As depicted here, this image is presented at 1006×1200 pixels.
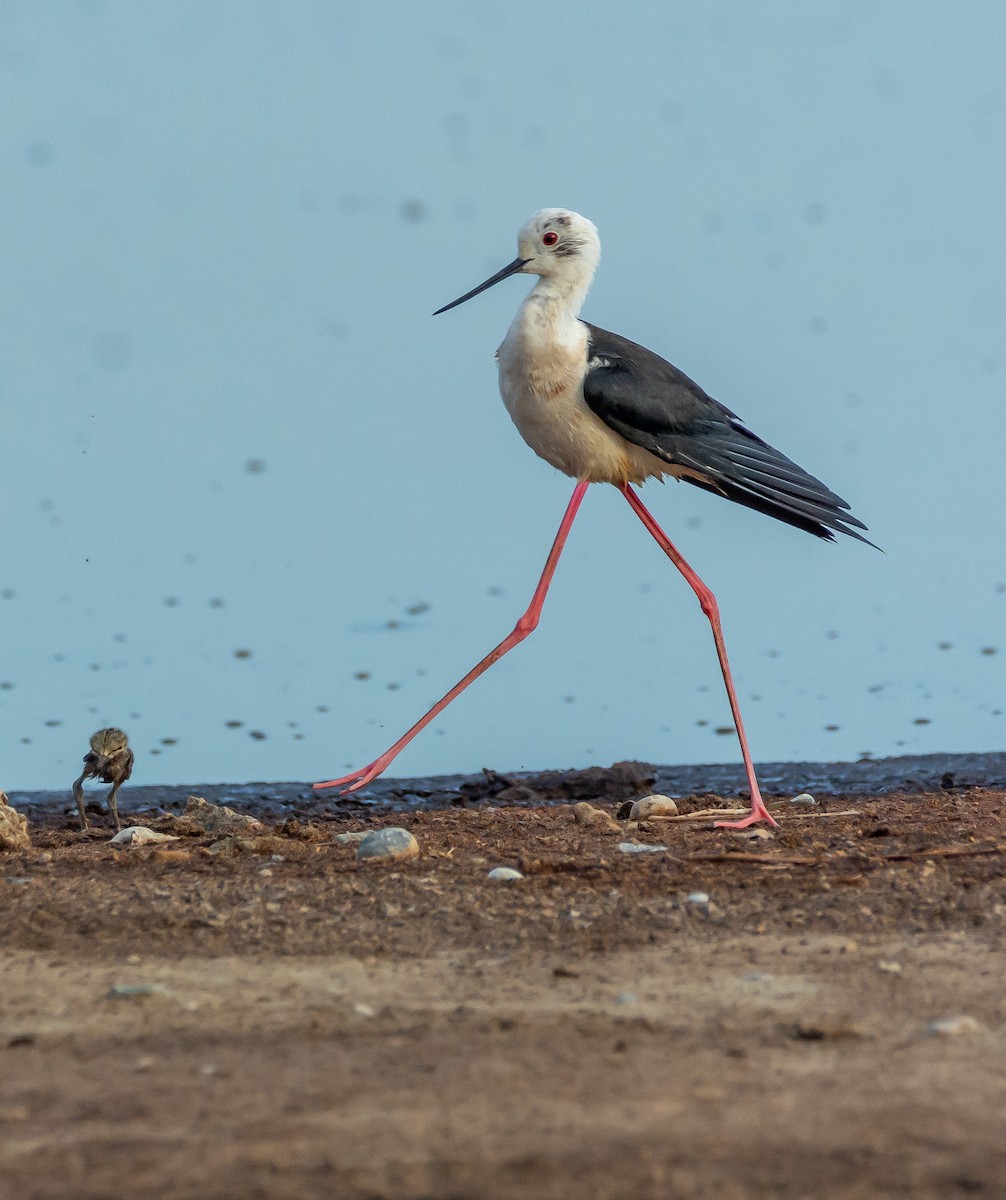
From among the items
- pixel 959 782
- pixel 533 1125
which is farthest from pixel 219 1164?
pixel 959 782

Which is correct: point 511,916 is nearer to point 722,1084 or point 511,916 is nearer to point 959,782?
point 722,1084

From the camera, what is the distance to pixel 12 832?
6.66m

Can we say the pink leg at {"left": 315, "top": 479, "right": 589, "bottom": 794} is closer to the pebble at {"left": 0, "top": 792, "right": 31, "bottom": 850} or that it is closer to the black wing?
Answer: the black wing

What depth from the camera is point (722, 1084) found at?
3.35 m

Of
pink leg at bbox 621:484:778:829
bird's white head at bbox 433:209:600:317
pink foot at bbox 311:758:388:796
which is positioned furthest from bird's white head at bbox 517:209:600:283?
pink foot at bbox 311:758:388:796

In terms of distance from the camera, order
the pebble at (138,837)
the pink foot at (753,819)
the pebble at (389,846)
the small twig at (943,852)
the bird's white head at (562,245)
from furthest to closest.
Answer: the bird's white head at (562,245) < the pink foot at (753,819) < the pebble at (138,837) < the pebble at (389,846) < the small twig at (943,852)

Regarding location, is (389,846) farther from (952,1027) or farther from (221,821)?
(952,1027)

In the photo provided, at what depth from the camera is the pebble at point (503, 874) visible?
17.8 feet

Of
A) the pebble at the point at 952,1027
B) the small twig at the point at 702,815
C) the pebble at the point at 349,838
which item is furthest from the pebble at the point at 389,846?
the pebble at the point at 952,1027

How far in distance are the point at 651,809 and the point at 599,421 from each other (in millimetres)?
2057

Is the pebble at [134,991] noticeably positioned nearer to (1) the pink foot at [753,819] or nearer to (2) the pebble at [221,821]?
(2) the pebble at [221,821]

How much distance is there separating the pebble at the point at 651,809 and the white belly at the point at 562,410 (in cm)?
181

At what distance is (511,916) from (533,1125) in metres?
1.83

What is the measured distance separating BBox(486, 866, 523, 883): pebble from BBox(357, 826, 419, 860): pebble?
433 mm
